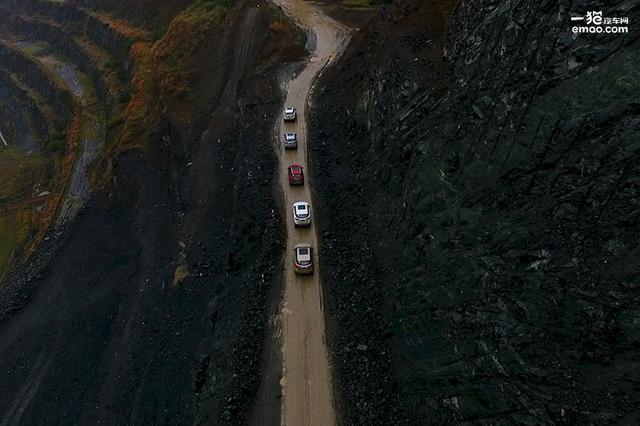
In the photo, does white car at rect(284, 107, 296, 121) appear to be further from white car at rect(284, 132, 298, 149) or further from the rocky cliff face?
the rocky cliff face

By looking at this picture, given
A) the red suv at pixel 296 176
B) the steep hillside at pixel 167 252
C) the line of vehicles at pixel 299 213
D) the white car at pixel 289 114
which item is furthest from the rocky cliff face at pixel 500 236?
the white car at pixel 289 114

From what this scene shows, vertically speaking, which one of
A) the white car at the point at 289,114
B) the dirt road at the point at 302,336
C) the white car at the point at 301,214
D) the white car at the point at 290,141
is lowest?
the dirt road at the point at 302,336

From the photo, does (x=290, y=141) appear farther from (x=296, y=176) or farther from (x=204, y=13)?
(x=204, y=13)

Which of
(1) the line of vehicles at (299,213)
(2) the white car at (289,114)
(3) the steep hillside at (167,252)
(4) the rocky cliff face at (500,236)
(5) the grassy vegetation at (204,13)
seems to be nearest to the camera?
(4) the rocky cliff face at (500,236)

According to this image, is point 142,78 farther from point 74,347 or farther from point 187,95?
point 74,347

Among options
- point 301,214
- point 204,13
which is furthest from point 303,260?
point 204,13

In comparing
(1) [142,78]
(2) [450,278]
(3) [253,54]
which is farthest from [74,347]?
(1) [142,78]

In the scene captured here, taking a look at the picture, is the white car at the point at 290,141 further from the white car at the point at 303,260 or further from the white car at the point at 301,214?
the white car at the point at 303,260

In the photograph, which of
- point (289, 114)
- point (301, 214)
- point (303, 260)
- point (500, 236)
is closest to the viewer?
point (500, 236)
